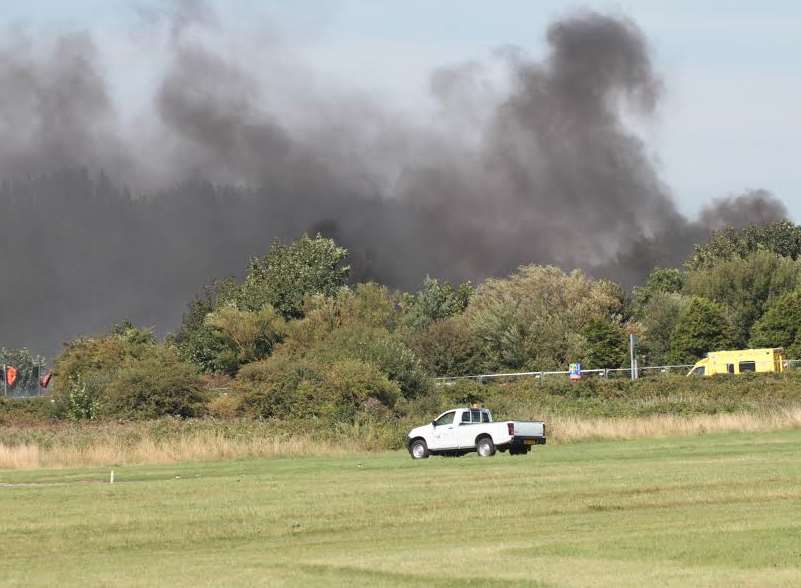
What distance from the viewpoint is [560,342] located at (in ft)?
395

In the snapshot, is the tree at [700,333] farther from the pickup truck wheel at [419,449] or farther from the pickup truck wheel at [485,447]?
the pickup truck wheel at [485,447]

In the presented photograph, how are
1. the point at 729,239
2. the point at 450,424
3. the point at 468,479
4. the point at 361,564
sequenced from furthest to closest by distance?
the point at 729,239 < the point at 450,424 < the point at 468,479 < the point at 361,564

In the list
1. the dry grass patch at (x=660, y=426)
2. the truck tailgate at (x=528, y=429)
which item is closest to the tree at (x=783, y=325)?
the dry grass patch at (x=660, y=426)

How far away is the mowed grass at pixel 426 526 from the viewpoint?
61.7ft

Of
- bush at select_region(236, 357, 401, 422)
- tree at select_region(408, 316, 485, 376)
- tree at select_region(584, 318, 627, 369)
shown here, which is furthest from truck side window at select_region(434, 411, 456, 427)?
tree at select_region(408, 316, 485, 376)

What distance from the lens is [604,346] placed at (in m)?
116

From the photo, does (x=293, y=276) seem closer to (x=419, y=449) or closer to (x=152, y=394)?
(x=152, y=394)

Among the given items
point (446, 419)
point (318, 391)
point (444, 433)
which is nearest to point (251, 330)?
point (318, 391)

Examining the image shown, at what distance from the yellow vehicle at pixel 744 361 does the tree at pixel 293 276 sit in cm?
4290

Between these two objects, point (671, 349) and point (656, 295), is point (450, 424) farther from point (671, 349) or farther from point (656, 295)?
point (656, 295)

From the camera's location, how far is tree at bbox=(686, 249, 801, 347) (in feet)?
431

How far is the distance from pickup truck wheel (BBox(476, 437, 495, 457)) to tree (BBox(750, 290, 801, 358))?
205 ft

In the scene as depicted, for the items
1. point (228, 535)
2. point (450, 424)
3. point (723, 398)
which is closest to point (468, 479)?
point (228, 535)

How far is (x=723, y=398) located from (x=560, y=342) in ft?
126
